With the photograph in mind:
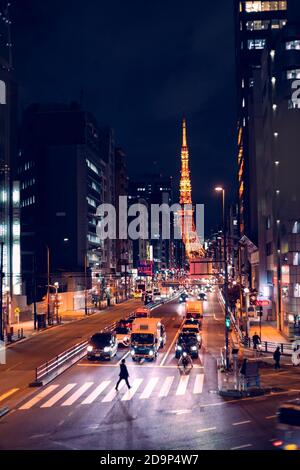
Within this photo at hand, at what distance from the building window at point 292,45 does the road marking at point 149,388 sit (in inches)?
1657

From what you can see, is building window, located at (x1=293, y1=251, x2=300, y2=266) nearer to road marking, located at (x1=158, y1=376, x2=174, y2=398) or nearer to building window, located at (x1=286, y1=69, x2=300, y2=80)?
building window, located at (x1=286, y1=69, x2=300, y2=80)

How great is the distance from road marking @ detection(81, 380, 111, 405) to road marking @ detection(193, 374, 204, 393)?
4602 mm

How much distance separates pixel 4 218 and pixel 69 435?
2021 inches

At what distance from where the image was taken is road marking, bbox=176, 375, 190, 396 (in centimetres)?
2806

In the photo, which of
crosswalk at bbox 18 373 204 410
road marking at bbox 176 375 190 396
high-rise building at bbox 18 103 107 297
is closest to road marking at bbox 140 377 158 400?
crosswalk at bbox 18 373 204 410

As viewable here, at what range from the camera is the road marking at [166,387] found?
90.7ft

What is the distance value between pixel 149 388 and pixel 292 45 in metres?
44.5

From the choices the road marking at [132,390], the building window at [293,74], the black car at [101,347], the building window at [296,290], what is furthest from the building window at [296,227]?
the road marking at [132,390]

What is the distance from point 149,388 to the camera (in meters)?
29.2

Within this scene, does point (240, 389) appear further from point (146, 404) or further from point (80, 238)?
point (80, 238)

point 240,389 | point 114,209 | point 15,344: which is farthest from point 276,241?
point 114,209

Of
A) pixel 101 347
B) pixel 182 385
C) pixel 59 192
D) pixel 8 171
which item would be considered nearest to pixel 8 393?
pixel 182 385

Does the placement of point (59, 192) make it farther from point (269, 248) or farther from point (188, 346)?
point (188, 346)
